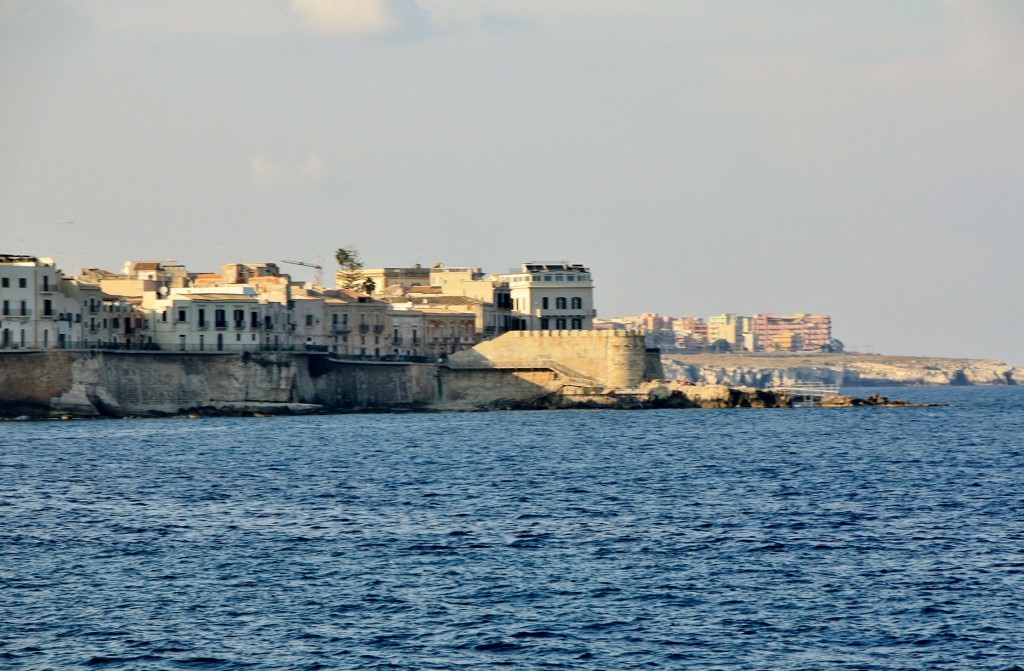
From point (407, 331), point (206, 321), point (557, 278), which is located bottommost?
point (407, 331)

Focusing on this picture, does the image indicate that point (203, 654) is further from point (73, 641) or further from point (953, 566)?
point (953, 566)

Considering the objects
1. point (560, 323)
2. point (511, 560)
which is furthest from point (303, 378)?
point (511, 560)

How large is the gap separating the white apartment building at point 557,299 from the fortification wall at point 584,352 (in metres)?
13.2

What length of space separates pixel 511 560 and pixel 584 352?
77.6 m

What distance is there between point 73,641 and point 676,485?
30.3 m

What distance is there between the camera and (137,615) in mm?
30234

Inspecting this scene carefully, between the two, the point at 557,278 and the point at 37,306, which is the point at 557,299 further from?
the point at 37,306

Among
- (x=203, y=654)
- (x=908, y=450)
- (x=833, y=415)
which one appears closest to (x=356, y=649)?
(x=203, y=654)

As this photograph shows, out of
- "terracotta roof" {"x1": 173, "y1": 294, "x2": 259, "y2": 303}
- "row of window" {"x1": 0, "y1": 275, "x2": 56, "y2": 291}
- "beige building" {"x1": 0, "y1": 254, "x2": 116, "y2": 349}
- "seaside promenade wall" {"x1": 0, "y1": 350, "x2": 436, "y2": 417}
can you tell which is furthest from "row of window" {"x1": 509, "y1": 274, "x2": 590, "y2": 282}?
"row of window" {"x1": 0, "y1": 275, "x2": 56, "y2": 291}

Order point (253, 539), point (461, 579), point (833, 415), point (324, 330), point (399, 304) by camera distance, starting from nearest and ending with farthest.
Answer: point (461, 579), point (253, 539), point (833, 415), point (324, 330), point (399, 304)

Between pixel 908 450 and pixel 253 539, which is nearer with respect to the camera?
pixel 253 539

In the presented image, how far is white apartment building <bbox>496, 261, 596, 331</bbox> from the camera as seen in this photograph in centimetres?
12875

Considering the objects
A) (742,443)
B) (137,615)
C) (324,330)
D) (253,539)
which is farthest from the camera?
(324,330)

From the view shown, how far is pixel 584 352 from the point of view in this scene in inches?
4488
